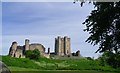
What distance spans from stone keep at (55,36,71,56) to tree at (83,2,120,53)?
5816 inches

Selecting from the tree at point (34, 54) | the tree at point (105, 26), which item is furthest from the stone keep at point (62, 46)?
the tree at point (105, 26)

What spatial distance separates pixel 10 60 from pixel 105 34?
97572 millimetres

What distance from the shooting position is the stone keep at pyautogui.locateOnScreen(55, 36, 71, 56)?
550ft

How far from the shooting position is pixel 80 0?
1784 cm

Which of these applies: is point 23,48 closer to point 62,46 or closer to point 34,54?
point 34,54

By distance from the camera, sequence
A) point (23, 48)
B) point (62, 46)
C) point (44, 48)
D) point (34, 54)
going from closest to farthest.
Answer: point (34, 54)
point (23, 48)
point (44, 48)
point (62, 46)

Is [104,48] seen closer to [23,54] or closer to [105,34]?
[105,34]

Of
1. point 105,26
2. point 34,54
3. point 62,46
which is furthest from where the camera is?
point 62,46

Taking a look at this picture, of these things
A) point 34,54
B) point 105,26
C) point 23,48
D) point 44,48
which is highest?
point 44,48

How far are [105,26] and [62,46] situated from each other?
152 metres

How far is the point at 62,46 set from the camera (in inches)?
6678

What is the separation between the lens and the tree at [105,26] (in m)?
17.2

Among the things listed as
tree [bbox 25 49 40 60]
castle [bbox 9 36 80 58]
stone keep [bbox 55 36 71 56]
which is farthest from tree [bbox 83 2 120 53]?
stone keep [bbox 55 36 71 56]

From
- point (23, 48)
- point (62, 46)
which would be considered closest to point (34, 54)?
point (23, 48)
